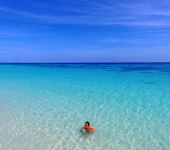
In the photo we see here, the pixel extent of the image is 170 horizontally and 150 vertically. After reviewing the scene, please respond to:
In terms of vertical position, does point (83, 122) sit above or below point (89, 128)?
below

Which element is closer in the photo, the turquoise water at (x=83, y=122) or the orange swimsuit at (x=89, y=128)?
the turquoise water at (x=83, y=122)

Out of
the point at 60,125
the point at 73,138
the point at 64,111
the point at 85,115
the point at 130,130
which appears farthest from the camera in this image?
the point at 64,111

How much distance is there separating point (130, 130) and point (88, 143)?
2111mm

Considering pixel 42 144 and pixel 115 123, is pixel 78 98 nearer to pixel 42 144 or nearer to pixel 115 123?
pixel 115 123

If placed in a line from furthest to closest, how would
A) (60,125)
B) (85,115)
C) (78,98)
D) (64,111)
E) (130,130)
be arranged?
1. (78,98)
2. (64,111)
3. (85,115)
4. (60,125)
5. (130,130)

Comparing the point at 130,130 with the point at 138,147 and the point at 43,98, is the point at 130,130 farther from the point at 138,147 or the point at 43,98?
the point at 43,98

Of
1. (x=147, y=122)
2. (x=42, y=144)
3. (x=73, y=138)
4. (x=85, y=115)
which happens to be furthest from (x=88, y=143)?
(x=147, y=122)

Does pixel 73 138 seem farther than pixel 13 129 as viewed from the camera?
No

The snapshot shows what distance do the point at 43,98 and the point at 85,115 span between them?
185 inches

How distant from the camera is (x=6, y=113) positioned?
8867 millimetres

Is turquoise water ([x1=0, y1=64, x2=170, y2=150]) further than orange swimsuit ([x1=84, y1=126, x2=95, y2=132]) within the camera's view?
No

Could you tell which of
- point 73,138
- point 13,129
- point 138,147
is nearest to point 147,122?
point 138,147

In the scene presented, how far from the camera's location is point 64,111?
364 inches

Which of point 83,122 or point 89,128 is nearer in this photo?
point 89,128
